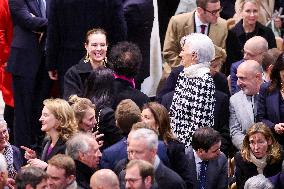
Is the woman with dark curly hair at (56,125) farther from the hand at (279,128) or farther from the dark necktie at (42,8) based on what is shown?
the dark necktie at (42,8)

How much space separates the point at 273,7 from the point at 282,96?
428 centimetres

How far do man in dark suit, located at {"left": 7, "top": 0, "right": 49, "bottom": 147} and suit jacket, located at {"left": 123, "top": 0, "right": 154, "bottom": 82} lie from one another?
3.14ft

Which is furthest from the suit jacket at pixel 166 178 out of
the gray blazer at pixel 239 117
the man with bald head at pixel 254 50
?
the man with bald head at pixel 254 50

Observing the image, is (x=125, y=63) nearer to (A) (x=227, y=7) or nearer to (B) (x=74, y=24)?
(B) (x=74, y=24)

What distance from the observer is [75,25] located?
13297 mm

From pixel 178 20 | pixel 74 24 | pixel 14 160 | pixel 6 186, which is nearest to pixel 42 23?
pixel 74 24

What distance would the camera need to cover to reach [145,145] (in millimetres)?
10484

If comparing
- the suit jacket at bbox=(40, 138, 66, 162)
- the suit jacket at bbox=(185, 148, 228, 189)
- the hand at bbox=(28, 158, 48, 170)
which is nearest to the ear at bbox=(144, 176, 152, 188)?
the hand at bbox=(28, 158, 48, 170)

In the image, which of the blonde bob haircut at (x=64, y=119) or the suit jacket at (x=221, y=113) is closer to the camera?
the blonde bob haircut at (x=64, y=119)

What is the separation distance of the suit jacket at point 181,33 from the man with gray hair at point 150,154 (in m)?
3.75

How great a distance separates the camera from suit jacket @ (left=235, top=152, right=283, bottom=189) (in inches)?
463

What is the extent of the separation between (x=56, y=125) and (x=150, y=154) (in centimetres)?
128

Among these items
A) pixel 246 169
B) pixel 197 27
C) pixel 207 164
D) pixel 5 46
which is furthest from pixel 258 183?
pixel 5 46

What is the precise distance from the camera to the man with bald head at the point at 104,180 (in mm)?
9891
